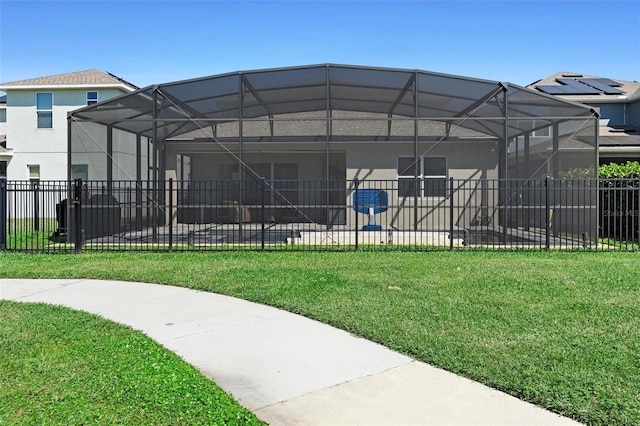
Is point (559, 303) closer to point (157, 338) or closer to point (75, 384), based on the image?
point (157, 338)

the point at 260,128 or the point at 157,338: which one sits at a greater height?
the point at 260,128

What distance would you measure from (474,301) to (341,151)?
12.8 m

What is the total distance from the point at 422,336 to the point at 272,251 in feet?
24.3

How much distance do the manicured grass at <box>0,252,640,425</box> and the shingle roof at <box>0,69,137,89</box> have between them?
52.7 ft

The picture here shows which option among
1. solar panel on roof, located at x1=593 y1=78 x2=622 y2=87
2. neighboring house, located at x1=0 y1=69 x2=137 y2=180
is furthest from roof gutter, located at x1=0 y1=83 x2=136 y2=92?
solar panel on roof, located at x1=593 y1=78 x2=622 y2=87

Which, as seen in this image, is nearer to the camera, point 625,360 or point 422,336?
point 625,360

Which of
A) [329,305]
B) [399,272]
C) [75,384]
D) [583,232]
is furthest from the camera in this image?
[583,232]

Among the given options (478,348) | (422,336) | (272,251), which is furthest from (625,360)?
(272,251)

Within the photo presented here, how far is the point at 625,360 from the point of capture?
453cm

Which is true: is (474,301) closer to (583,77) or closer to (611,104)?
(611,104)

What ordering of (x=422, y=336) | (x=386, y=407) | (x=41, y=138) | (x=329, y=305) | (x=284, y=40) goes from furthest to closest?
(x=41, y=138) < (x=284, y=40) < (x=329, y=305) < (x=422, y=336) < (x=386, y=407)

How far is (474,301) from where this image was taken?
6.91 m

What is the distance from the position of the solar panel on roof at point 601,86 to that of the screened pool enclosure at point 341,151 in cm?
869

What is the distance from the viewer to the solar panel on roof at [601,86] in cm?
2302
